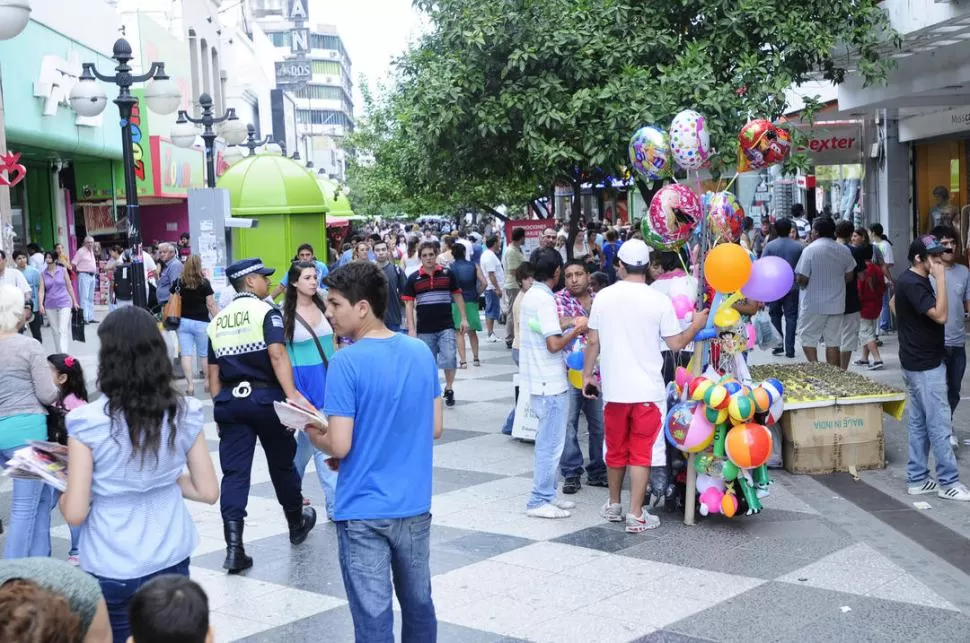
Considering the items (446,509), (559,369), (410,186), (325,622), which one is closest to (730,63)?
(559,369)

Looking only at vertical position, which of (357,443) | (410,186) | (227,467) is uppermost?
(410,186)

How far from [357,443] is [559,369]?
3.85 m

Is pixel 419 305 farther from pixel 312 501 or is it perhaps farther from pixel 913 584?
pixel 913 584

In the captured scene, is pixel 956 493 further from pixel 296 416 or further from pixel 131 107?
pixel 131 107

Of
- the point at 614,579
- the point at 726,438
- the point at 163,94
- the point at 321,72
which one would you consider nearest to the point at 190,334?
the point at 163,94

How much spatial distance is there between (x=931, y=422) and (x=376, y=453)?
530 cm

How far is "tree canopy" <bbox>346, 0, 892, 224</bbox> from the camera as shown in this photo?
37.2 ft

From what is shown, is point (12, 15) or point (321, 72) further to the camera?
point (321, 72)

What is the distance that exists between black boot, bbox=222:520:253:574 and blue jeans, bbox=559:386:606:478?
2846mm

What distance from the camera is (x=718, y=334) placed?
26.9 feet

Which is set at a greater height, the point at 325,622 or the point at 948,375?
the point at 948,375

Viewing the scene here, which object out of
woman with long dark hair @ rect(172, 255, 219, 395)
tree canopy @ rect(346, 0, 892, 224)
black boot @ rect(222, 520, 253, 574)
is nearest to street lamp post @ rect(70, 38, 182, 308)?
woman with long dark hair @ rect(172, 255, 219, 395)

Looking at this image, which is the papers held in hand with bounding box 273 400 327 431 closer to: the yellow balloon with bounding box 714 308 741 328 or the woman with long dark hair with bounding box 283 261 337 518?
the woman with long dark hair with bounding box 283 261 337 518

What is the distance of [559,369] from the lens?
322 inches
